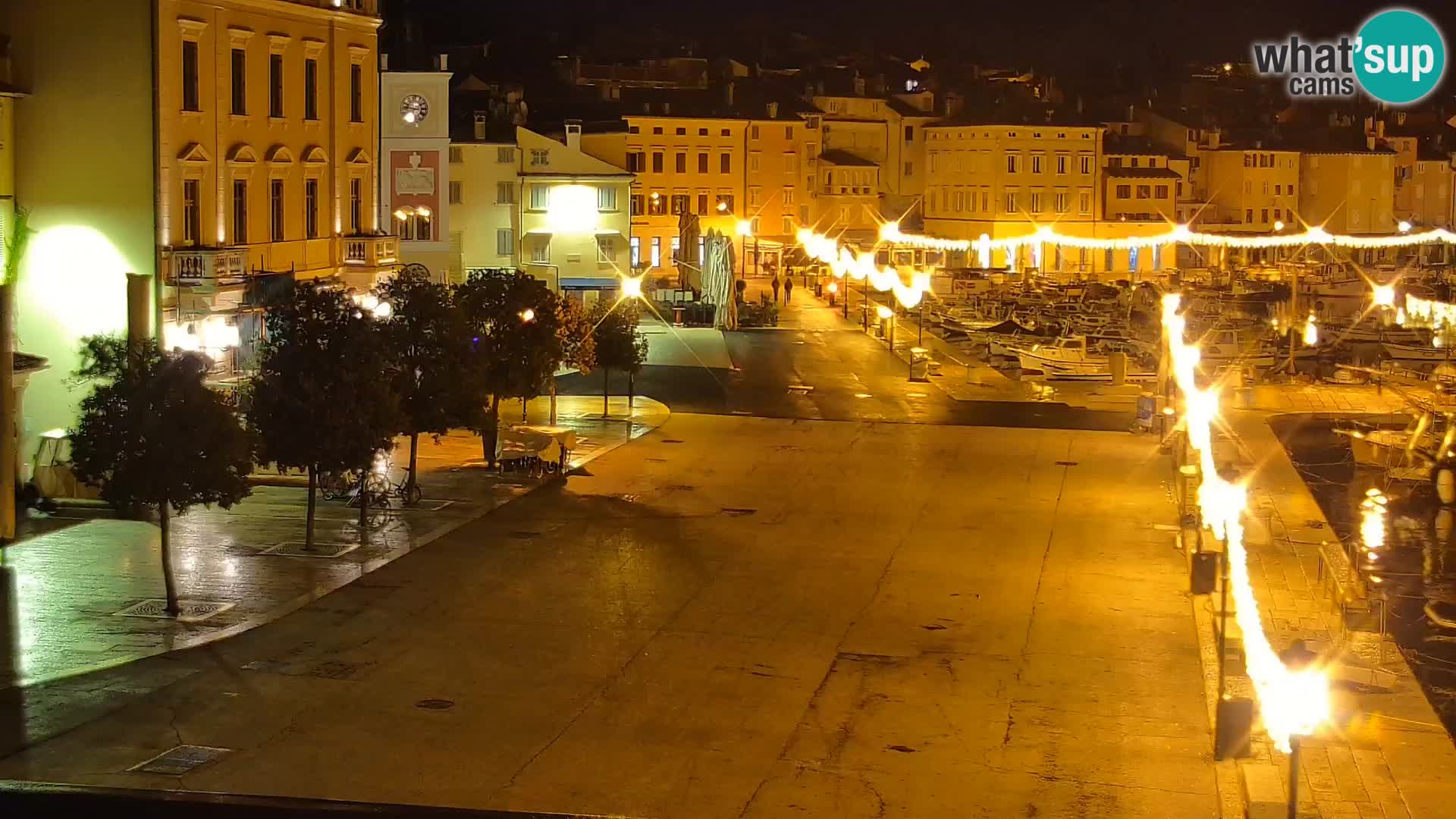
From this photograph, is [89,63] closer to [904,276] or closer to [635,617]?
[635,617]

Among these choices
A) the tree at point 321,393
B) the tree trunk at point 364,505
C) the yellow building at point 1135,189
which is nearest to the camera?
the tree at point 321,393

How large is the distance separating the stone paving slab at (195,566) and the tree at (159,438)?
1.03m

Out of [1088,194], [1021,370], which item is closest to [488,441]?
[1021,370]

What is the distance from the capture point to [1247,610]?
24.8 meters

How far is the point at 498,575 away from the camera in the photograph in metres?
26.0

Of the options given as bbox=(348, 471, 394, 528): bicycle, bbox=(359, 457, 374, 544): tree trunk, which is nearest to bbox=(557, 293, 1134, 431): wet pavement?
bbox=(348, 471, 394, 528): bicycle

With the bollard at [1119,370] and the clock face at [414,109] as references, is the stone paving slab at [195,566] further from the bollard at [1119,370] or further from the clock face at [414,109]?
the bollard at [1119,370]

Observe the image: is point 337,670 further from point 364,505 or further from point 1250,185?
point 1250,185

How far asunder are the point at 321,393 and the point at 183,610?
4.33 meters

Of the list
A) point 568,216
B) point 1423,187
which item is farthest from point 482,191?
point 1423,187

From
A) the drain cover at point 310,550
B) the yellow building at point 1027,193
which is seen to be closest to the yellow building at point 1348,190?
the yellow building at point 1027,193

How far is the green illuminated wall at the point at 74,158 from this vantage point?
106 ft

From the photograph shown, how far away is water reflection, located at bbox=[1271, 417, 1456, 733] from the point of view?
2388 centimetres

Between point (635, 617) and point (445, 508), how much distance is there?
8022 millimetres
